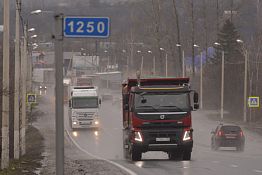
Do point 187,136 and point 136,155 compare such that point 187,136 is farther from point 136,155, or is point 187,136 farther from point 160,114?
point 136,155

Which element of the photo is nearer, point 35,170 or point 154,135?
point 35,170

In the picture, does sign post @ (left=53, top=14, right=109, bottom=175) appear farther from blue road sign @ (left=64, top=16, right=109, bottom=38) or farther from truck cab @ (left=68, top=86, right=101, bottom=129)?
truck cab @ (left=68, top=86, right=101, bottom=129)

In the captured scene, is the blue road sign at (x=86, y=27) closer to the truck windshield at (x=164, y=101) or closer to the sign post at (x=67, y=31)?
the sign post at (x=67, y=31)

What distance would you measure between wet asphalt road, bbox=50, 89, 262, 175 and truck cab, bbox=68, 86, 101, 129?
1204 mm

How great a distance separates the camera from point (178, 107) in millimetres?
28172

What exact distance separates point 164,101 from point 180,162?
2.49 m

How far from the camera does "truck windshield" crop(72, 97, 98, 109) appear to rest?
205ft

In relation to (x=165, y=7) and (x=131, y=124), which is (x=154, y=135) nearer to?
(x=131, y=124)

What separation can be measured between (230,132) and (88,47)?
125m

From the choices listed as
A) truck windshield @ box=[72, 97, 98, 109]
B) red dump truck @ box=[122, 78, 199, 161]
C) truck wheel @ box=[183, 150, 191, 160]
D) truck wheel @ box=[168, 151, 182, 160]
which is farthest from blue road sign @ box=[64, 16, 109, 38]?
truck windshield @ box=[72, 97, 98, 109]

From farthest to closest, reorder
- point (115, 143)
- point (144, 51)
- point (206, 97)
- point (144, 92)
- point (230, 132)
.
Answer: point (144, 51), point (206, 97), point (115, 143), point (230, 132), point (144, 92)

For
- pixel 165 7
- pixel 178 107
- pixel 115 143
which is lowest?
pixel 115 143

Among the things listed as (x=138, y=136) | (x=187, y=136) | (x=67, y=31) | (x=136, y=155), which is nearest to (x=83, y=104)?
(x=136, y=155)

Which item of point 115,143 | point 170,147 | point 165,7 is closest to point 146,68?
point 165,7
